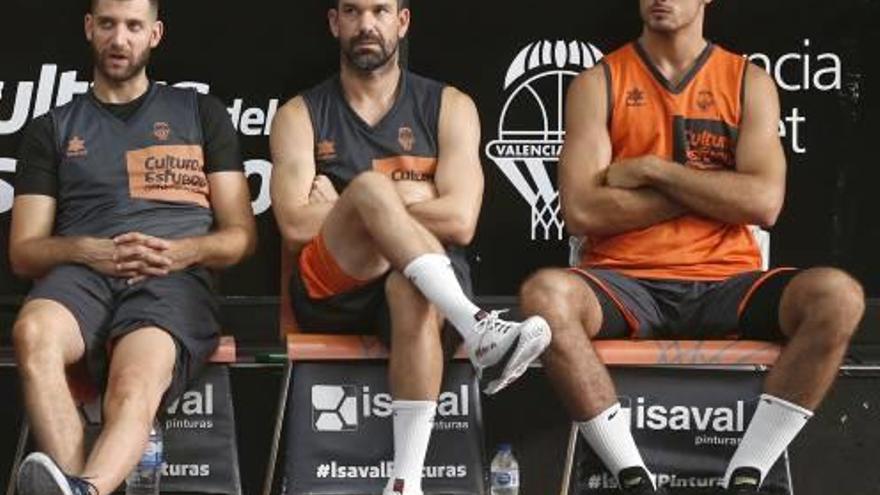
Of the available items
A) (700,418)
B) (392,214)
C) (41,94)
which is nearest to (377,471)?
(392,214)

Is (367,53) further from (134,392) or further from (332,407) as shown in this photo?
(134,392)

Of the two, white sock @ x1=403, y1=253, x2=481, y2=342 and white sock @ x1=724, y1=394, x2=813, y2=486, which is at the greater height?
white sock @ x1=403, y1=253, x2=481, y2=342

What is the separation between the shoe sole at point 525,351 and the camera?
21.1ft

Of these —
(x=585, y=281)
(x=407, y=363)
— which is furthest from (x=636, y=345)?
(x=407, y=363)

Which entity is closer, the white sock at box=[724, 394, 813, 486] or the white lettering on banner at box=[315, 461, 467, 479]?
the white sock at box=[724, 394, 813, 486]

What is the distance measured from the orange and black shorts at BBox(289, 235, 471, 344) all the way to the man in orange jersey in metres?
0.42

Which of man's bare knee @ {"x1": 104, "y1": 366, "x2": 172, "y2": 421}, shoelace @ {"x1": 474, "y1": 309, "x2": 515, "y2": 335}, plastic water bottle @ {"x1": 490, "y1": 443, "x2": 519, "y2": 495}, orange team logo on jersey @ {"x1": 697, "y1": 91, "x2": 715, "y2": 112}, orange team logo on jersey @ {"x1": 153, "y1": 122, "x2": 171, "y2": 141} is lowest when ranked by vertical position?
plastic water bottle @ {"x1": 490, "y1": 443, "x2": 519, "y2": 495}

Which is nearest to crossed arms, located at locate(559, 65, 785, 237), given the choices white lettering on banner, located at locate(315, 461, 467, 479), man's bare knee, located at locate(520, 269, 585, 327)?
man's bare knee, located at locate(520, 269, 585, 327)

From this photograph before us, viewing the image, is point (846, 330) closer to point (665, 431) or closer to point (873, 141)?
point (665, 431)

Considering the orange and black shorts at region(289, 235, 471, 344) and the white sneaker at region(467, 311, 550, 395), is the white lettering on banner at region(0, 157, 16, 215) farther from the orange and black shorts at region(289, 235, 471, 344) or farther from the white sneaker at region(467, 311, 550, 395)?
the white sneaker at region(467, 311, 550, 395)

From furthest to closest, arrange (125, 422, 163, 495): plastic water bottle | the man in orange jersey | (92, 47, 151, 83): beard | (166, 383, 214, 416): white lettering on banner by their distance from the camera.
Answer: (92, 47, 151, 83): beard
(166, 383, 214, 416): white lettering on banner
(125, 422, 163, 495): plastic water bottle
the man in orange jersey

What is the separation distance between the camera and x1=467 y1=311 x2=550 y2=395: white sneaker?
6.43m

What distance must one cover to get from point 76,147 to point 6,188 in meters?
0.59

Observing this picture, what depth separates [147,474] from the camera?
22.3 ft
